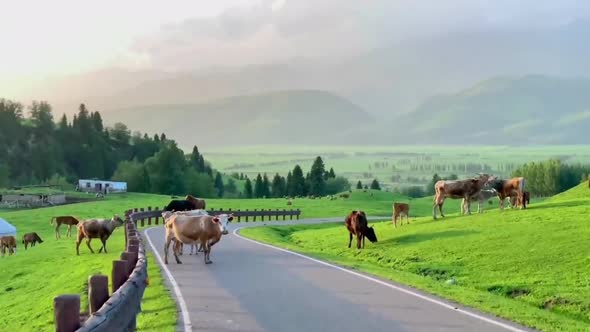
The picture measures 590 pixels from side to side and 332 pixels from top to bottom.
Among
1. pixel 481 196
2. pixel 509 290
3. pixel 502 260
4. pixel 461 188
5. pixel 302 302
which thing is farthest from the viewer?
pixel 481 196

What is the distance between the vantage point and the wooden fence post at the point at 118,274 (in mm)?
13078

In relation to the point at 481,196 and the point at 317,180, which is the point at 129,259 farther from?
the point at 317,180

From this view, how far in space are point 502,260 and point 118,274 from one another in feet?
43.7

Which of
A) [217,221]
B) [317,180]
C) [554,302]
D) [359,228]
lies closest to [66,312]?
[554,302]

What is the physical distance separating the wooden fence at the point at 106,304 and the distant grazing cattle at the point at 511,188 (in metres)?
24.4

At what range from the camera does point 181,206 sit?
50.2m

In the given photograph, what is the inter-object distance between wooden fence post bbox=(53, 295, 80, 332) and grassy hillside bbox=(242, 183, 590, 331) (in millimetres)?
8886

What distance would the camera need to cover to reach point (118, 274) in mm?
13242

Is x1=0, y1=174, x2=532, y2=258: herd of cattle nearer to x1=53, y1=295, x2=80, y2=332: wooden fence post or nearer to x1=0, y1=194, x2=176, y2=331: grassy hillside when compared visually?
x1=0, y1=194, x2=176, y2=331: grassy hillside

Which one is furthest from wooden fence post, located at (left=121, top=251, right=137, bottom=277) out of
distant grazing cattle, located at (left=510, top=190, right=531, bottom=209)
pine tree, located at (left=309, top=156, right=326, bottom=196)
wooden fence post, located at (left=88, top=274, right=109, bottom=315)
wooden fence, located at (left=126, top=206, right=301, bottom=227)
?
pine tree, located at (left=309, top=156, right=326, bottom=196)

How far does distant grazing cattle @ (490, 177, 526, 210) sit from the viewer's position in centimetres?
3556

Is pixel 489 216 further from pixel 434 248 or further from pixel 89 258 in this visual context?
pixel 89 258

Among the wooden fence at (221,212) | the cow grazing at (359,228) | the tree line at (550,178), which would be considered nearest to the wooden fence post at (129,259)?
the cow grazing at (359,228)

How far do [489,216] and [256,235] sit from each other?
50.4ft
